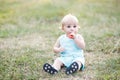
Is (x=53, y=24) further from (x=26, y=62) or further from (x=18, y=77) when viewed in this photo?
(x=18, y=77)

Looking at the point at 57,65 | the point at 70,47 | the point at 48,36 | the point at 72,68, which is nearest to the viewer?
the point at 72,68

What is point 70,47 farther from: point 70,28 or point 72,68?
point 72,68

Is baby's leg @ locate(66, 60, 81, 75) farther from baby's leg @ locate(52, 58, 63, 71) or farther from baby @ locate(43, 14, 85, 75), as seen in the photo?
baby's leg @ locate(52, 58, 63, 71)

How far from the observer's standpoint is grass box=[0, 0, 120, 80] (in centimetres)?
463

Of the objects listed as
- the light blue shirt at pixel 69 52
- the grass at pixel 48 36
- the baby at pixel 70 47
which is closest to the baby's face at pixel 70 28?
the baby at pixel 70 47

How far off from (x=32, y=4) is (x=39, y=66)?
5549mm

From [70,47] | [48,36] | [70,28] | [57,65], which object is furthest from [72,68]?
[48,36]

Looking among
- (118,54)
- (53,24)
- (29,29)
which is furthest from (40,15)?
(118,54)

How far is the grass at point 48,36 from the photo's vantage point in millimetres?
4633

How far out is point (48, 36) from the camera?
6812 mm

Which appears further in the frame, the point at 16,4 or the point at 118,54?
the point at 16,4

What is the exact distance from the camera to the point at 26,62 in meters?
4.99

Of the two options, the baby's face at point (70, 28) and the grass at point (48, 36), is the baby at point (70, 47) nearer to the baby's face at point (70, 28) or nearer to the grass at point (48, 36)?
the baby's face at point (70, 28)

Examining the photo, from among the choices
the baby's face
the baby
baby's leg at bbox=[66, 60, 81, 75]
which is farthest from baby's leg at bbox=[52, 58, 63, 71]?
the baby's face
